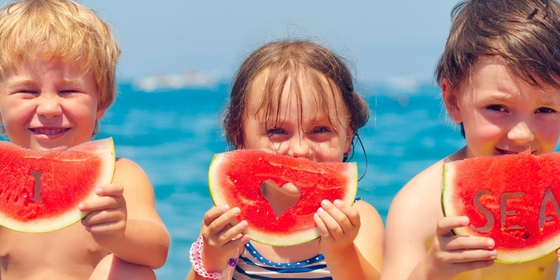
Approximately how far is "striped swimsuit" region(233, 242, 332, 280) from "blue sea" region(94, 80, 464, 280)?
24.8 inches

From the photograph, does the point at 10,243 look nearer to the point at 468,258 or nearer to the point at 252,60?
the point at 252,60

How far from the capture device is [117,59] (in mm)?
3939

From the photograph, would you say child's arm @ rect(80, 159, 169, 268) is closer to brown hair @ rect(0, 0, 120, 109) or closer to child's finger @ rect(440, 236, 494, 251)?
brown hair @ rect(0, 0, 120, 109)

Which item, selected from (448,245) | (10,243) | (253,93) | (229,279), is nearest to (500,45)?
(448,245)

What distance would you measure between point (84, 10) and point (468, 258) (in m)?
2.45

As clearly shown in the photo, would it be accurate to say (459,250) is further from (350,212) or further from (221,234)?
(221,234)

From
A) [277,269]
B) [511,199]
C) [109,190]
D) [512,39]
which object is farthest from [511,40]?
[109,190]

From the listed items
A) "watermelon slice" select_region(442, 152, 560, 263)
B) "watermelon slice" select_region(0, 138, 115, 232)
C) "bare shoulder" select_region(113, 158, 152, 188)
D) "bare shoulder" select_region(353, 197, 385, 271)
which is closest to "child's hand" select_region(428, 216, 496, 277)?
"watermelon slice" select_region(442, 152, 560, 263)

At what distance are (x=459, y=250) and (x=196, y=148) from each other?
46.1 ft

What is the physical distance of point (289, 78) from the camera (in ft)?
11.7

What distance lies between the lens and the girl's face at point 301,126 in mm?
3469

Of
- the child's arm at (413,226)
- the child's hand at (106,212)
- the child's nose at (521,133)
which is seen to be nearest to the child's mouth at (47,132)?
the child's hand at (106,212)

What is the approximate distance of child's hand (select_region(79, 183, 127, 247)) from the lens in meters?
2.95

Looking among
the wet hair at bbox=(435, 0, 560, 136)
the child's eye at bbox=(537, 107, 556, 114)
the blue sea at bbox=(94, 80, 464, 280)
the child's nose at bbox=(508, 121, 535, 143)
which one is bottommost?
the blue sea at bbox=(94, 80, 464, 280)
